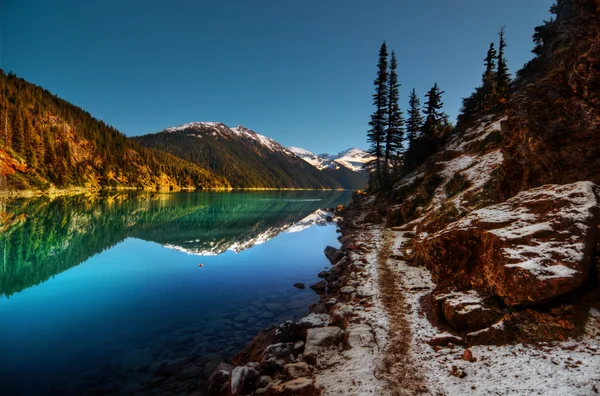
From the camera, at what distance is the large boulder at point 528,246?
7844 mm

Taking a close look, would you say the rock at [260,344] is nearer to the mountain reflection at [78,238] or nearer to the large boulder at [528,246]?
the large boulder at [528,246]

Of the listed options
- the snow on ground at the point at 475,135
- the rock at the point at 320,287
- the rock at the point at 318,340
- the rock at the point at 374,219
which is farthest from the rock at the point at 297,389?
the snow on ground at the point at 475,135

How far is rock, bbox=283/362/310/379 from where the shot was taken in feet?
24.5

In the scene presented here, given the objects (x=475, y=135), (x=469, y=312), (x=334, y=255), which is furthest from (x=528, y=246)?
(x=475, y=135)

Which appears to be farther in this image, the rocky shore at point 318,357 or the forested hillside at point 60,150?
the forested hillside at point 60,150

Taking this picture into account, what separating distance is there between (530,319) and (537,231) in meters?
3.19

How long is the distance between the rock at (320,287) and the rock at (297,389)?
10.2m

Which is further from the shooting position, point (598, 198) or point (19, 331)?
point (19, 331)

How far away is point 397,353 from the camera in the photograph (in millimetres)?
7938

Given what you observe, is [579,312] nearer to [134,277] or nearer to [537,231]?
[537,231]

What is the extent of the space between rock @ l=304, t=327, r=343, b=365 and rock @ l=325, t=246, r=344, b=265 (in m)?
12.8

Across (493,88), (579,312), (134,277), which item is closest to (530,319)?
(579,312)

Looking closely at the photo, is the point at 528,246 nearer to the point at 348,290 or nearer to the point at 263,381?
the point at 348,290

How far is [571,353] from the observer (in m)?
6.31
